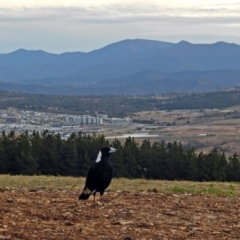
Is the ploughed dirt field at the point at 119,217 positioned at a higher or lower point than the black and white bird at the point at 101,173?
lower

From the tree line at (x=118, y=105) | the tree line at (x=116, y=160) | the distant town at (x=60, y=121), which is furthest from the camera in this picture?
the tree line at (x=118, y=105)

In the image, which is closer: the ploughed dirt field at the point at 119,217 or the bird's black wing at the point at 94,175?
the ploughed dirt field at the point at 119,217

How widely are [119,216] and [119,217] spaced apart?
70mm

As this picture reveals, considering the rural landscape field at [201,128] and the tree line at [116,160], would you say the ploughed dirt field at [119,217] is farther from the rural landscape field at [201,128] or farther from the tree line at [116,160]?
the rural landscape field at [201,128]

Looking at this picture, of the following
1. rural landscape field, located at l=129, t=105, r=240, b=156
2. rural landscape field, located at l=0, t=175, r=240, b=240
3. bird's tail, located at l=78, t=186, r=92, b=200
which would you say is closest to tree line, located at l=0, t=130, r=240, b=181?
rural landscape field, located at l=0, t=175, r=240, b=240

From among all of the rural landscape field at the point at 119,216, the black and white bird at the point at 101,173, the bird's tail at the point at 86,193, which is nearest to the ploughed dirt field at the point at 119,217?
the rural landscape field at the point at 119,216

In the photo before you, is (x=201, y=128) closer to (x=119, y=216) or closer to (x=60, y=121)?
(x=60, y=121)

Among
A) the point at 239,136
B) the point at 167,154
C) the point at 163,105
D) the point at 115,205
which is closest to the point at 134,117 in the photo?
the point at 163,105

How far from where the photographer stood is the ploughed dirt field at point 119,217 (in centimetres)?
865

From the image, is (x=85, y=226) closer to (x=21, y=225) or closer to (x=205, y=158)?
(x=21, y=225)

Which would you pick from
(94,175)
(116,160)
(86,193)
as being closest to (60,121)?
(116,160)

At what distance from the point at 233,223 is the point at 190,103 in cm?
17814

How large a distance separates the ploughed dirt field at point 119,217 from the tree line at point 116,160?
70.7 ft

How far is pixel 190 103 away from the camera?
7347 inches
